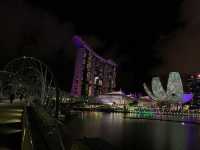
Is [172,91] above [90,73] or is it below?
below

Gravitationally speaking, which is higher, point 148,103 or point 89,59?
point 89,59

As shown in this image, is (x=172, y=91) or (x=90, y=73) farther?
(x=90, y=73)

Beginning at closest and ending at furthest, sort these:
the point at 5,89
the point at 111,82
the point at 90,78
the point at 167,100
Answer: the point at 5,89 < the point at 167,100 < the point at 90,78 < the point at 111,82

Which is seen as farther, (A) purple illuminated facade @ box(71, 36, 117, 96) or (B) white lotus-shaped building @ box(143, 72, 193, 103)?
(A) purple illuminated facade @ box(71, 36, 117, 96)

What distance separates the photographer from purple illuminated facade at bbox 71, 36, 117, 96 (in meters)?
156

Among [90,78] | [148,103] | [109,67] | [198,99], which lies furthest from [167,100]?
[109,67]

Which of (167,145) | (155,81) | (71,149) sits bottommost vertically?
(167,145)

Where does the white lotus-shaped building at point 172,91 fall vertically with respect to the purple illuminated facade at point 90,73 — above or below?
below

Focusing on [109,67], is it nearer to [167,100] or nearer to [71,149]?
[167,100]

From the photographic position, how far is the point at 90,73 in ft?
550

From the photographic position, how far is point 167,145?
972 inches

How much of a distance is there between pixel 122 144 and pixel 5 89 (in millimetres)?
58574

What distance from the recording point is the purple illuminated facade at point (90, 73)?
513 ft

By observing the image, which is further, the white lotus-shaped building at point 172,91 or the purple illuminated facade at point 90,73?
the purple illuminated facade at point 90,73
